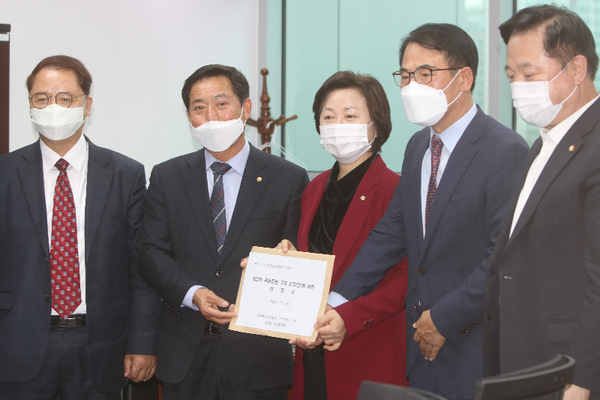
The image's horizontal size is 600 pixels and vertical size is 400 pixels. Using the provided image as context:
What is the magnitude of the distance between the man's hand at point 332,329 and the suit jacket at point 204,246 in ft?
1.00

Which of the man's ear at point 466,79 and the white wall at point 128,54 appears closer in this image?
the man's ear at point 466,79

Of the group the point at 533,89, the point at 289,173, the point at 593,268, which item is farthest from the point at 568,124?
the point at 289,173

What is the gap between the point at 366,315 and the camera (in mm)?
1908

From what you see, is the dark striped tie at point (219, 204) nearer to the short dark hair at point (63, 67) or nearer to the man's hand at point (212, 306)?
the man's hand at point (212, 306)

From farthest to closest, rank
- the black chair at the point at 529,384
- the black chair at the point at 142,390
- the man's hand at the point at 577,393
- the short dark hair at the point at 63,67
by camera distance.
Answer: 1. the black chair at the point at 142,390
2. the short dark hair at the point at 63,67
3. the man's hand at the point at 577,393
4. the black chair at the point at 529,384

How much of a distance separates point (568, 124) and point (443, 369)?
86cm

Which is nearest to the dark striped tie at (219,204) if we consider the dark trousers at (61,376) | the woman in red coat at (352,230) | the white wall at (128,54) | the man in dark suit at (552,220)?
the woman in red coat at (352,230)

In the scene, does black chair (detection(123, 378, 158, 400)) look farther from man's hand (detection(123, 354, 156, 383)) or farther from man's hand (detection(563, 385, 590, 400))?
man's hand (detection(563, 385, 590, 400))

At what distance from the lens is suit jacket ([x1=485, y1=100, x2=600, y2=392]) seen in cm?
135

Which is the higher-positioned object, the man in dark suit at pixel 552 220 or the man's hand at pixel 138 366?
the man in dark suit at pixel 552 220

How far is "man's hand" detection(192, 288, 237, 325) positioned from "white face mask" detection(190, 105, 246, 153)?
610mm

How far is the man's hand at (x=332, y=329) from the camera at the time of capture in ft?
6.07

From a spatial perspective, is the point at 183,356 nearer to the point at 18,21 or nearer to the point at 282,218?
the point at 282,218

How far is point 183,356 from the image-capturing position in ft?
6.66
